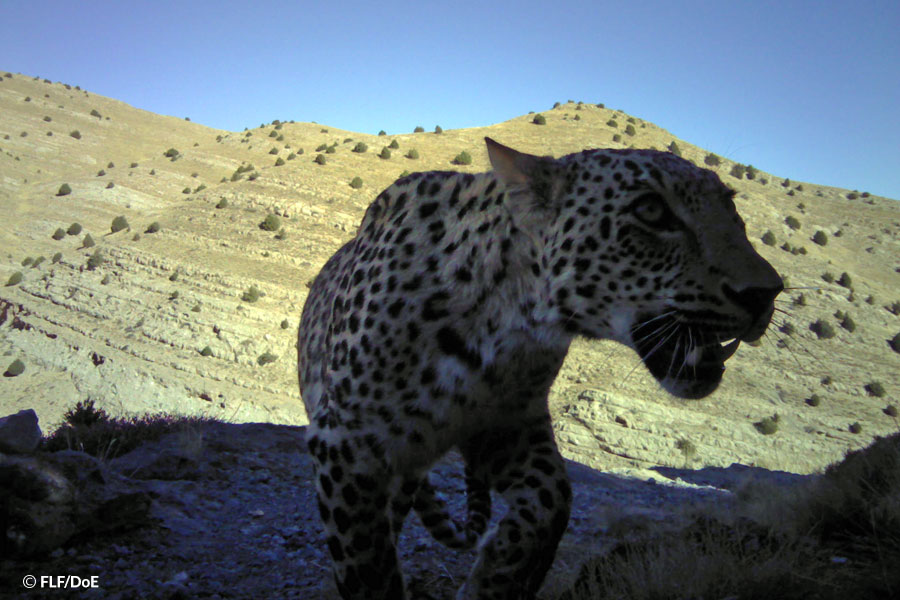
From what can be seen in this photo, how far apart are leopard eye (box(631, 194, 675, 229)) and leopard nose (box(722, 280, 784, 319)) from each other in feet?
1.39

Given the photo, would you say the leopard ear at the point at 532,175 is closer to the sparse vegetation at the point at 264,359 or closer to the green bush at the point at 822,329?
the sparse vegetation at the point at 264,359

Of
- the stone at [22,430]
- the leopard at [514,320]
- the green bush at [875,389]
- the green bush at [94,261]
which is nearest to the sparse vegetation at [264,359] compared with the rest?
the green bush at [94,261]

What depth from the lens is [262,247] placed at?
3659cm

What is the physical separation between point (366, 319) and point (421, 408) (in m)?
0.59

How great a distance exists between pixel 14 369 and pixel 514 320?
3122 cm

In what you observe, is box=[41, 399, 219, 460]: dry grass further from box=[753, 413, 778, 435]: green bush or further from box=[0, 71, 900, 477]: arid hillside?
box=[753, 413, 778, 435]: green bush

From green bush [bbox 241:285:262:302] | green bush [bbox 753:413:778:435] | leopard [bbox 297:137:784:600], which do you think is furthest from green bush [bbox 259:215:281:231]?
leopard [bbox 297:137:784:600]

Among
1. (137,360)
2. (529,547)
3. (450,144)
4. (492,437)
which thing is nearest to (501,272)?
(492,437)

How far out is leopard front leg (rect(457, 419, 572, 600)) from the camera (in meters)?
3.46

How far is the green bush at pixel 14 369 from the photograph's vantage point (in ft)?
88.8

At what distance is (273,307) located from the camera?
108 feet

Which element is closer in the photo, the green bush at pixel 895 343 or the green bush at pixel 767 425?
the green bush at pixel 767 425

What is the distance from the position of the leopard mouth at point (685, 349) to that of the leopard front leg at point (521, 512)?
96 centimetres

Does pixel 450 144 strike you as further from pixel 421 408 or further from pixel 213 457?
pixel 421 408
